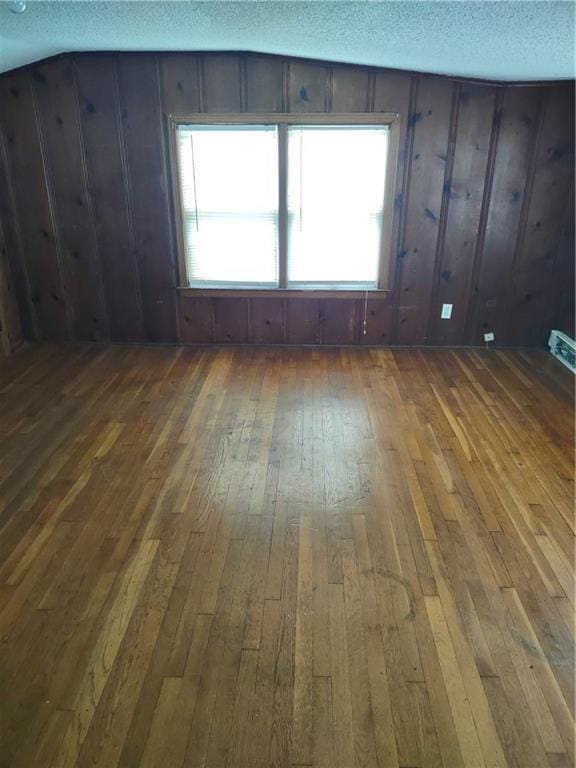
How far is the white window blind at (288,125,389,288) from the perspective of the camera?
378 cm

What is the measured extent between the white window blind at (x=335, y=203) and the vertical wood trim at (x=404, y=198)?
159 mm

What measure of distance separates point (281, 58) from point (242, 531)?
322 cm

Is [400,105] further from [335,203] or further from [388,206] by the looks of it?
[335,203]

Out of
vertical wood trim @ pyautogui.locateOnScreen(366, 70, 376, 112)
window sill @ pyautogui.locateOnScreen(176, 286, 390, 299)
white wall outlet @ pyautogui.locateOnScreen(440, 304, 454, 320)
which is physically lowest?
white wall outlet @ pyautogui.locateOnScreen(440, 304, 454, 320)

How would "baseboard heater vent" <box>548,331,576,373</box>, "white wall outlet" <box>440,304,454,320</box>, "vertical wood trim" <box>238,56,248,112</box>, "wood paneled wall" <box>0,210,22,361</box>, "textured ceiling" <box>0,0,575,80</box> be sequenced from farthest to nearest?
1. "white wall outlet" <box>440,304,454,320</box>
2. "wood paneled wall" <box>0,210,22,361</box>
3. "baseboard heater vent" <box>548,331,576,373</box>
4. "vertical wood trim" <box>238,56,248,112</box>
5. "textured ceiling" <box>0,0,575,80</box>

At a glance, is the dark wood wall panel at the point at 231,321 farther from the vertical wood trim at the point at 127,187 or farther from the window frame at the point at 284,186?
the vertical wood trim at the point at 127,187

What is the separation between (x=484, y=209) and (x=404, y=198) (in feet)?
2.11

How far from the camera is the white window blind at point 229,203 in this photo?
379cm

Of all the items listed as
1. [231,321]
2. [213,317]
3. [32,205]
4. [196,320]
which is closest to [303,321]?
[231,321]

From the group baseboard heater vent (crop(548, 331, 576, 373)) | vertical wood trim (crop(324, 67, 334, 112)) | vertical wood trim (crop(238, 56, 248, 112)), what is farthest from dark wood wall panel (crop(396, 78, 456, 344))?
vertical wood trim (crop(238, 56, 248, 112))

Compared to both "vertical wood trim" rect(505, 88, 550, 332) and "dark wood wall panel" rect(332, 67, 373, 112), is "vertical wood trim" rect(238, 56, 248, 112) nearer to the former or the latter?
"dark wood wall panel" rect(332, 67, 373, 112)

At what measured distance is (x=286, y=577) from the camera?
81.1 inches

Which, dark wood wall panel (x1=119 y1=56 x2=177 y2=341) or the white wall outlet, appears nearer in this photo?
dark wood wall panel (x1=119 y1=56 x2=177 y2=341)

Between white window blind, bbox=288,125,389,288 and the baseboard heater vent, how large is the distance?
5.09 feet
